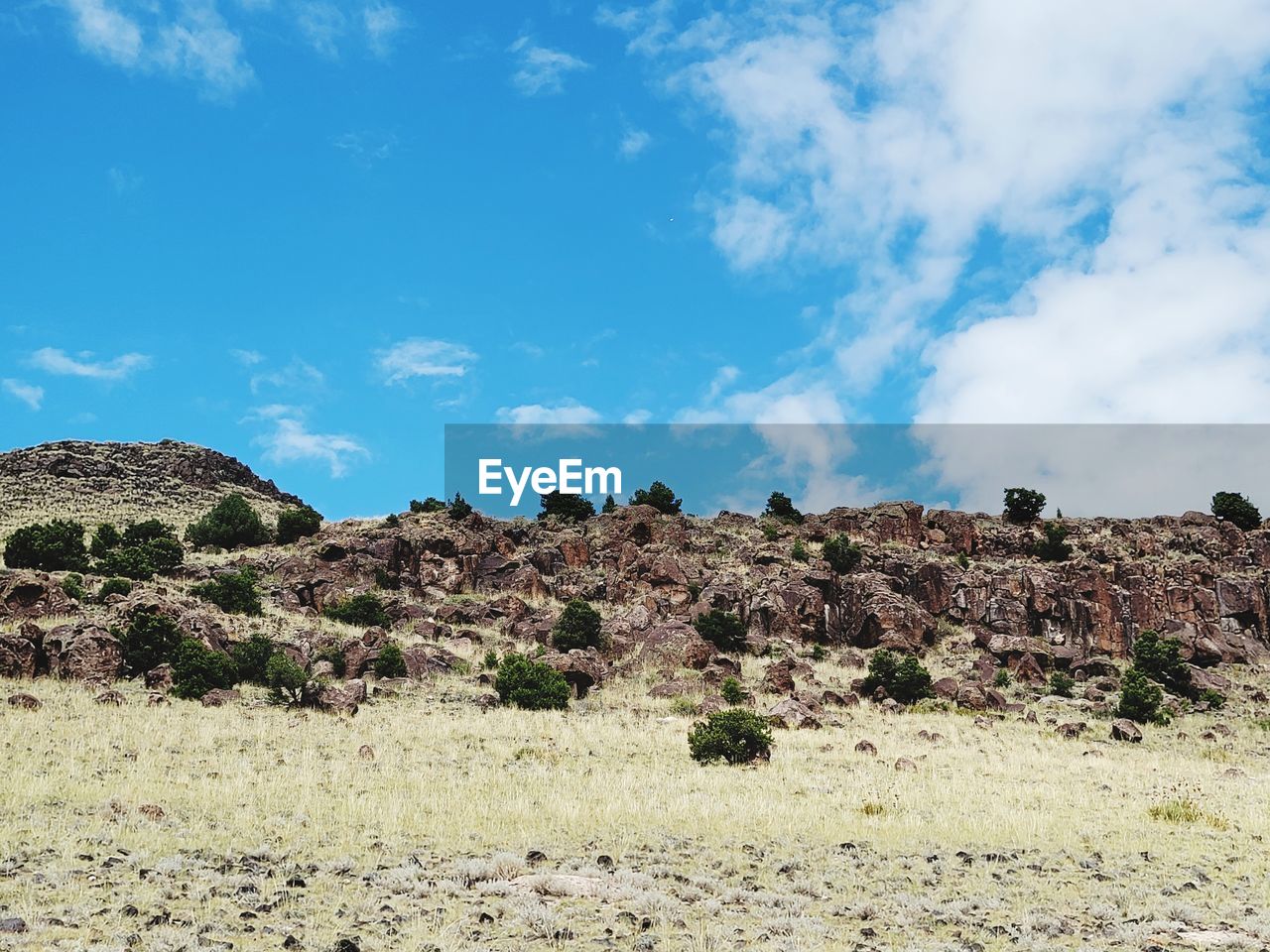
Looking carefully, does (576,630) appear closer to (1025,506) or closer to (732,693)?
(732,693)

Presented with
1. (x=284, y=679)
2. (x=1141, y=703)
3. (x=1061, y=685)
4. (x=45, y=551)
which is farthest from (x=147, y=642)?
(x=1061, y=685)

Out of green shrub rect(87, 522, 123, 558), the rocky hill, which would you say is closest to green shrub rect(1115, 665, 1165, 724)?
green shrub rect(87, 522, 123, 558)

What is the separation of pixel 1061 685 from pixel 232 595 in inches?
1782

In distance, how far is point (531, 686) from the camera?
39688 mm

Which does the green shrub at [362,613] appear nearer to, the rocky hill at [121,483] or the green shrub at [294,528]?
the green shrub at [294,528]

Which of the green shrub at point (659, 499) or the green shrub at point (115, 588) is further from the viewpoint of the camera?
the green shrub at point (659, 499)

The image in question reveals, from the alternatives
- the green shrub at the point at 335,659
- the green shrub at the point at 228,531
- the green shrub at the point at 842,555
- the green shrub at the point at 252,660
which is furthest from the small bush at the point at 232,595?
the green shrub at the point at 842,555

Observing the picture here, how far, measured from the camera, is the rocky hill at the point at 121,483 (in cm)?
9325

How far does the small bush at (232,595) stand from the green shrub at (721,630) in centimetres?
2553

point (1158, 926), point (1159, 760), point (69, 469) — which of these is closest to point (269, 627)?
point (1159, 760)

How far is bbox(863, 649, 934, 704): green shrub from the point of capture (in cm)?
4669

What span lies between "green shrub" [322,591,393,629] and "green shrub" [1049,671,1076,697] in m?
37.4

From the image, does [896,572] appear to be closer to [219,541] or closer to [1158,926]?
[219,541]

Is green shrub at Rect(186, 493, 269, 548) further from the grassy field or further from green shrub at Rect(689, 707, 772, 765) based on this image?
green shrub at Rect(689, 707, 772, 765)
